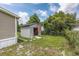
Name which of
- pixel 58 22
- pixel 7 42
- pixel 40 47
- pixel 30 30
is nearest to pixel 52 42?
pixel 40 47

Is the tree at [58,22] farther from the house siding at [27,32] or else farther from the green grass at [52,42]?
the house siding at [27,32]

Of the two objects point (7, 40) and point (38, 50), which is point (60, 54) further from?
point (7, 40)

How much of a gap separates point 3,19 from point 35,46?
3.47ft

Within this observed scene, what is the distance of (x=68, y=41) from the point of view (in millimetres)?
4590

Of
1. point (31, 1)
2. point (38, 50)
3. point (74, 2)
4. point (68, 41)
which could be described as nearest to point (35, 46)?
point (38, 50)

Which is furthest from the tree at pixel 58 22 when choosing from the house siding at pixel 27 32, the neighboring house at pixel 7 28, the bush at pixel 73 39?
the neighboring house at pixel 7 28

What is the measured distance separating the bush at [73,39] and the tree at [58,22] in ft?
0.47

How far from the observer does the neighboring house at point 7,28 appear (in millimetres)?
4514

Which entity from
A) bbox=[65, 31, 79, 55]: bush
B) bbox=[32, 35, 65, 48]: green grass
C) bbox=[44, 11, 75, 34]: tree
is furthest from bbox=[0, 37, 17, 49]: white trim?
bbox=[65, 31, 79, 55]: bush

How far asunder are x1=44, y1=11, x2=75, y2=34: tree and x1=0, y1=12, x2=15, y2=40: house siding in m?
0.86

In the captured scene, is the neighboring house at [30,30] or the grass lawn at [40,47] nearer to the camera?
the grass lawn at [40,47]

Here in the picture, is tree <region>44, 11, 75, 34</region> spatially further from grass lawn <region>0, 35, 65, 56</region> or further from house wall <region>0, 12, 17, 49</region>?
house wall <region>0, 12, 17, 49</region>

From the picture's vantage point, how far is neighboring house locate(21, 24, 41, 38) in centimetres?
463

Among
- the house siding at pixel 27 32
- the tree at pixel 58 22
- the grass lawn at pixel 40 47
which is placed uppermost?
the tree at pixel 58 22
